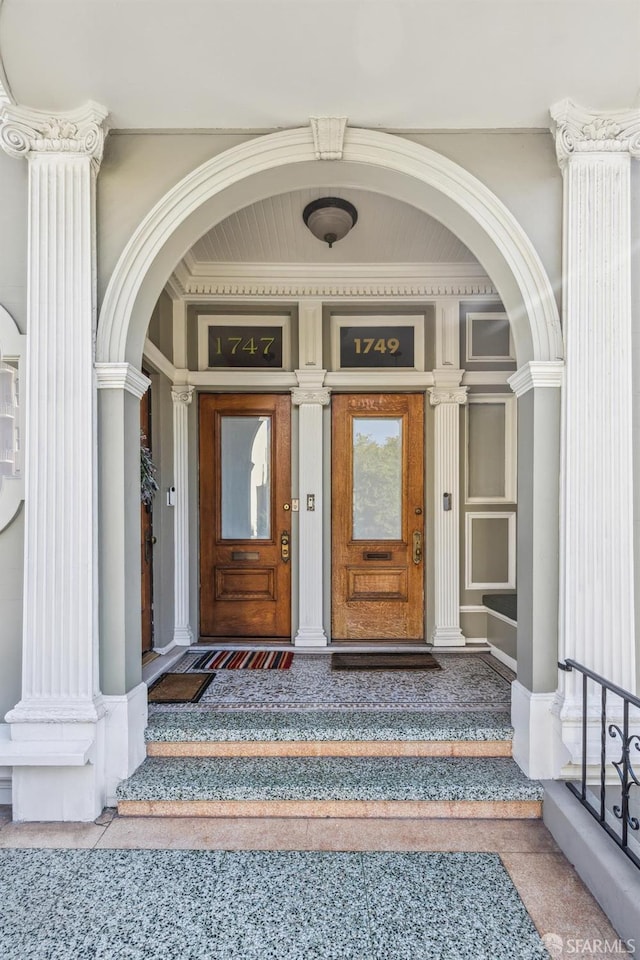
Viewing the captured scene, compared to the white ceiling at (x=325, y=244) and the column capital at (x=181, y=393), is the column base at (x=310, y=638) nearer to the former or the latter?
the column capital at (x=181, y=393)

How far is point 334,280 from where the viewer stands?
394 centimetres

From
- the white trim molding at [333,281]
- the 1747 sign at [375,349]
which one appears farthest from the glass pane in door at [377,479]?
the white trim molding at [333,281]

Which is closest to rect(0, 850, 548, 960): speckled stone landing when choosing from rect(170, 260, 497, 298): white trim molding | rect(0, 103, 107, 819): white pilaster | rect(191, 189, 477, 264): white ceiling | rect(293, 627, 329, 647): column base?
rect(0, 103, 107, 819): white pilaster

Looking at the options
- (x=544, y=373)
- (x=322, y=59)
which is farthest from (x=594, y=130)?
(x=322, y=59)

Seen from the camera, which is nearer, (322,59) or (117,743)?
(322,59)

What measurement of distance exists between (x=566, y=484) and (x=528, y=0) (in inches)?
70.1

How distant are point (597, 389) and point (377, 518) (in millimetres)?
2070

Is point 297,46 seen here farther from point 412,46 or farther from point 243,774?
point 243,774

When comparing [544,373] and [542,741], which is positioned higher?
[544,373]

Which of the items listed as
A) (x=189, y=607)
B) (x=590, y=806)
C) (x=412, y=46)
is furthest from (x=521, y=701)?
(x=412, y=46)

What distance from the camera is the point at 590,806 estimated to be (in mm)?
2057

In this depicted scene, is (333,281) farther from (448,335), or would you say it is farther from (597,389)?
(597,389)

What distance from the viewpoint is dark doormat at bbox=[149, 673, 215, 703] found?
2.90m

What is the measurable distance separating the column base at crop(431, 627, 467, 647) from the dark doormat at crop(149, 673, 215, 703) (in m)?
1.67
